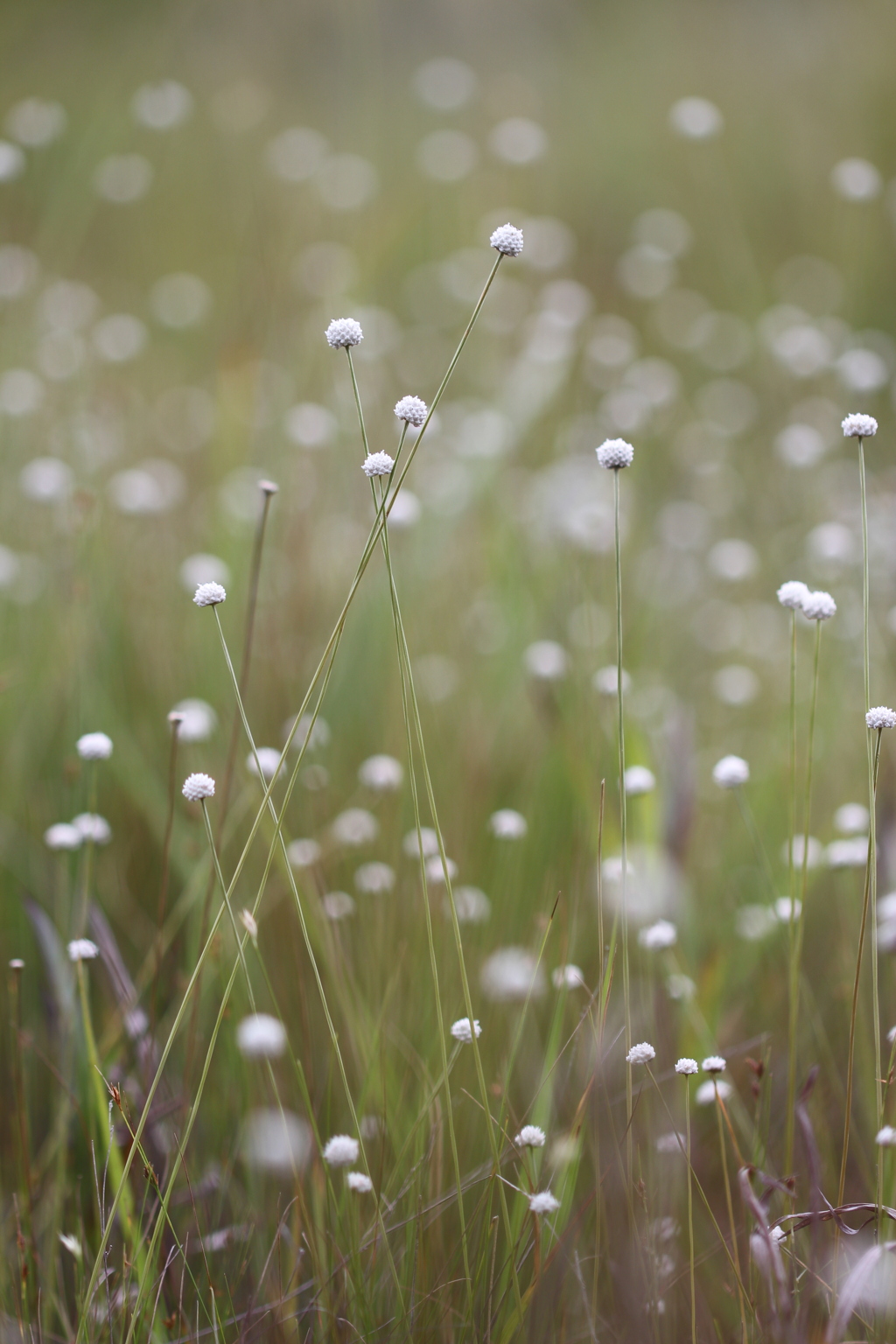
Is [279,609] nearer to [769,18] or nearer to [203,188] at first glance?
[203,188]

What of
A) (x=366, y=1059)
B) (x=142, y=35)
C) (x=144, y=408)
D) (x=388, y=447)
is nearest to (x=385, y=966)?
(x=366, y=1059)

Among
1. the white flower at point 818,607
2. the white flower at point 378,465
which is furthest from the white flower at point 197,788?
the white flower at point 818,607

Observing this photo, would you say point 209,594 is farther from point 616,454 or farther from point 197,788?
point 616,454

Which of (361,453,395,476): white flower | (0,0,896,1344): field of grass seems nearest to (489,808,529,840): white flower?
(0,0,896,1344): field of grass

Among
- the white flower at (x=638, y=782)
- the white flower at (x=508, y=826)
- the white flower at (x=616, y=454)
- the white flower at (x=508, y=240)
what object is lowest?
the white flower at (x=508, y=826)

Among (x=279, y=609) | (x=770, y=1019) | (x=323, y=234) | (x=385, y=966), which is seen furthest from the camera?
(x=323, y=234)

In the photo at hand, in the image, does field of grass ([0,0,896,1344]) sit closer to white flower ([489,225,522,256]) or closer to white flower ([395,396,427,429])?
white flower ([395,396,427,429])

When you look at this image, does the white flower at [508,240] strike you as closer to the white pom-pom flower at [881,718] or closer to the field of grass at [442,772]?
the field of grass at [442,772]
